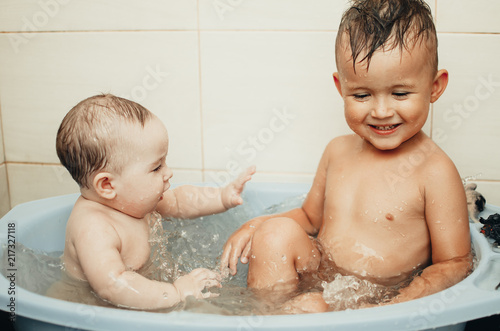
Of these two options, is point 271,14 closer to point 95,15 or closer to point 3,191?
point 95,15

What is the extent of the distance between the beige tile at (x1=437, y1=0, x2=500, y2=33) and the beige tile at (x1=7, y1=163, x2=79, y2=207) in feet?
4.32

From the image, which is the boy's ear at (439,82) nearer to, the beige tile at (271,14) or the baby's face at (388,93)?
the baby's face at (388,93)

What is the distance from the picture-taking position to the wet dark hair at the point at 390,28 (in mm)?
997

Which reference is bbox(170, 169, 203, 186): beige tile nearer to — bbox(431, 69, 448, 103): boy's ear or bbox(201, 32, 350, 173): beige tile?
bbox(201, 32, 350, 173): beige tile

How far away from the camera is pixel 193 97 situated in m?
1.64

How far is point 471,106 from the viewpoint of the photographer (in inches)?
59.1

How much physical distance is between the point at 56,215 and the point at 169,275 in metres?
0.41

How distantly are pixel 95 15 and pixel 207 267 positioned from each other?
908 millimetres

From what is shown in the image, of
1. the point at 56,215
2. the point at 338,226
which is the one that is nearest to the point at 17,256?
the point at 56,215

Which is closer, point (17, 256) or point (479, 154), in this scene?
point (17, 256)

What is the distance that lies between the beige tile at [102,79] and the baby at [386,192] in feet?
1.96

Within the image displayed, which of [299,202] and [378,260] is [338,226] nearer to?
[378,260]

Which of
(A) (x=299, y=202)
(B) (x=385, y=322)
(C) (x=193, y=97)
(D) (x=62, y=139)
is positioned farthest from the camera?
(C) (x=193, y=97)
